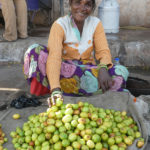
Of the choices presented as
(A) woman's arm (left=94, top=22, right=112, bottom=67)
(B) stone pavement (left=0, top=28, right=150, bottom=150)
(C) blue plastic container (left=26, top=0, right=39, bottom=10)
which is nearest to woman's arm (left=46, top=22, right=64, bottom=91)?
(A) woman's arm (left=94, top=22, right=112, bottom=67)

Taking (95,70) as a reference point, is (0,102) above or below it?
below

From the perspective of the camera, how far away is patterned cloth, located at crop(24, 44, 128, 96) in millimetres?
2561

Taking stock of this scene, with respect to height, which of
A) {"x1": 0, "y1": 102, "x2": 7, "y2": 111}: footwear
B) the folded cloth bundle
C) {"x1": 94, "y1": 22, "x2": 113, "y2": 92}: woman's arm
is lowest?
{"x1": 0, "y1": 102, "x2": 7, "y2": 111}: footwear

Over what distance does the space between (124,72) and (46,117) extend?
112 centimetres

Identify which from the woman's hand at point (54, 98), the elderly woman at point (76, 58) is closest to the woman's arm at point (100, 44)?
the elderly woman at point (76, 58)

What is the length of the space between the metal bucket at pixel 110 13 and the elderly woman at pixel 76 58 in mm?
2110

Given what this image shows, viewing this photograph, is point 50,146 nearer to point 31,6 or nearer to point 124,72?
point 124,72

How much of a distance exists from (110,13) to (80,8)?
2497 millimetres

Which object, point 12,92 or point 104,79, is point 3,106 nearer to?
point 12,92

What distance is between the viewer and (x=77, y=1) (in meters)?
2.47

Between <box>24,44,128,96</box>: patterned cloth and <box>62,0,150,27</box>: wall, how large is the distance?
3.18m

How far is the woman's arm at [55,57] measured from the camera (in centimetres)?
230

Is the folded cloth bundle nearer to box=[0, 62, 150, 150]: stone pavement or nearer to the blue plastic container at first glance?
box=[0, 62, 150, 150]: stone pavement

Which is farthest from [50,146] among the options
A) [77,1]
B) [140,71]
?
[140,71]
